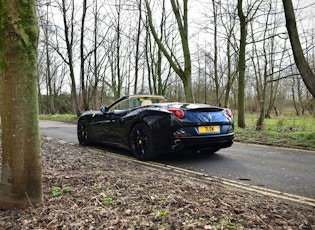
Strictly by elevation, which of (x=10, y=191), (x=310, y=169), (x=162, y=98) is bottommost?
(x=310, y=169)

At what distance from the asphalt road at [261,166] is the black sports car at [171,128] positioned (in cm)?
38

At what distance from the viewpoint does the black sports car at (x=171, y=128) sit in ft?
16.6

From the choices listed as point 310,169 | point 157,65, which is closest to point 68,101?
point 157,65

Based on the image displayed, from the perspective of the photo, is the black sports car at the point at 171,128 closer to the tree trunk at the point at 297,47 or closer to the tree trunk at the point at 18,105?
the tree trunk at the point at 18,105

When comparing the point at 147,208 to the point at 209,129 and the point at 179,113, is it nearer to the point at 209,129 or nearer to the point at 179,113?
the point at 179,113

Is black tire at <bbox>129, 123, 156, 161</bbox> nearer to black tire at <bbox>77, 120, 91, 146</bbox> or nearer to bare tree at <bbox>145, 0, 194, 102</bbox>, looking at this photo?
black tire at <bbox>77, 120, 91, 146</bbox>

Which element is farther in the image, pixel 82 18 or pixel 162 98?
pixel 82 18

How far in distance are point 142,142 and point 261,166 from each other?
2.47m

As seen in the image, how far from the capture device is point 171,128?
200 inches

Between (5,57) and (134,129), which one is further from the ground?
(5,57)

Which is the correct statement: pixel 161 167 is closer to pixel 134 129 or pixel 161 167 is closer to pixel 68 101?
pixel 134 129

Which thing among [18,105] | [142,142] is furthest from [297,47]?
[18,105]

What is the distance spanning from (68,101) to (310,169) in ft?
134

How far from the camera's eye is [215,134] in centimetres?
534
